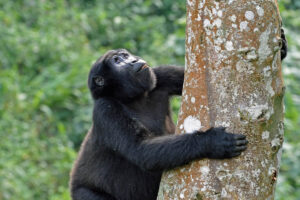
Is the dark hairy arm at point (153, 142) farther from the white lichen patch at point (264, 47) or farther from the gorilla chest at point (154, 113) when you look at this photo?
the white lichen patch at point (264, 47)

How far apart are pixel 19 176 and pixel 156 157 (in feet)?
13.5

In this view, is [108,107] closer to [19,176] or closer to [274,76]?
[274,76]

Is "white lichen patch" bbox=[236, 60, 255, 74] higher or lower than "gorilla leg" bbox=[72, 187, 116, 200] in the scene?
higher

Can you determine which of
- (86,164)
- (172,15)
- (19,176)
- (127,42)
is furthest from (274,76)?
(172,15)

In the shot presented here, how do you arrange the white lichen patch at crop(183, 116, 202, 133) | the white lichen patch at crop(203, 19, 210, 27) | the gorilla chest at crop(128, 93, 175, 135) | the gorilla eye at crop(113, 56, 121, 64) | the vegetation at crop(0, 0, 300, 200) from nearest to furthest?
the white lichen patch at crop(203, 19, 210, 27), the white lichen patch at crop(183, 116, 202, 133), the gorilla chest at crop(128, 93, 175, 135), the gorilla eye at crop(113, 56, 121, 64), the vegetation at crop(0, 0, 300, 200)

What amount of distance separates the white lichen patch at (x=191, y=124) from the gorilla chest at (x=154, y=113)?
3.25ft

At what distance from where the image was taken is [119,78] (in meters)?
4.98

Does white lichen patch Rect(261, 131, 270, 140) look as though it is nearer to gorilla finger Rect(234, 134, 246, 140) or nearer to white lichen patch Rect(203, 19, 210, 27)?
gorilla finger Rect(234, 134, 246, 140)

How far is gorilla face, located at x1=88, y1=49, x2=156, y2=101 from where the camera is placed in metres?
4.89

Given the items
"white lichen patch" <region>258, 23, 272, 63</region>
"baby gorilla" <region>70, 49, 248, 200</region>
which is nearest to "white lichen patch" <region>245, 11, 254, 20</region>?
"white lichen patch" <region>258, 23, 272, 63</region>

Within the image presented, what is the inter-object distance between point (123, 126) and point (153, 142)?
36 centimetres

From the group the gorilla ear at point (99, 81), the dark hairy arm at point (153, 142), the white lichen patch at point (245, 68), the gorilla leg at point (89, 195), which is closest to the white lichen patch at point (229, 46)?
the white lichen patch at point (245, 68)

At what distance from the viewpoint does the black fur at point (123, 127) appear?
4379 millimetres

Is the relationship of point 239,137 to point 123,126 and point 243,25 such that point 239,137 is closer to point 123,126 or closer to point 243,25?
point 243,25
